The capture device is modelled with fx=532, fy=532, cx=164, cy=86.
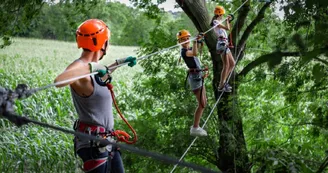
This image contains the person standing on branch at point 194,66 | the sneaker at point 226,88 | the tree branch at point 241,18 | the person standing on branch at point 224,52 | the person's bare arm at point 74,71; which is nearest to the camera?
the person's bare arm at point 74,71

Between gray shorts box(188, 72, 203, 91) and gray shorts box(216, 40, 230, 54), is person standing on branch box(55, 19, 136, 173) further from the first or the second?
gray shorts box(216, 40, 230, 54)

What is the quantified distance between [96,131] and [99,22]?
23.7 inches

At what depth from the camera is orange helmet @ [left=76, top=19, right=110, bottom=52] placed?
275 cm

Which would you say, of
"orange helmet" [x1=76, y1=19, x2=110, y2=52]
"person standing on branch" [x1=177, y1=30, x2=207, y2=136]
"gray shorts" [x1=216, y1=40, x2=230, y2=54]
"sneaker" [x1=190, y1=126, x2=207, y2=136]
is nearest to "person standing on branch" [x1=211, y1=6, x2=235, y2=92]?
"gray shorts" [x1=216, y1=40, x2=230, y2=54]

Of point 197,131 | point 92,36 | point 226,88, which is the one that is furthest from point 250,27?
point 92,36

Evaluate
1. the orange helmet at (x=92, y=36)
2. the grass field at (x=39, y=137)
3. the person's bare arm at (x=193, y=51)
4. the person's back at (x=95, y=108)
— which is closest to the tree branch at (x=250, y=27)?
the person's bare arm at (x=193, y=51)

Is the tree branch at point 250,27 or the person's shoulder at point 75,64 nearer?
the person's shoulder at point 75,64

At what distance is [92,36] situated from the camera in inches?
109

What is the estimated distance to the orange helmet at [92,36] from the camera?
2.75 meters

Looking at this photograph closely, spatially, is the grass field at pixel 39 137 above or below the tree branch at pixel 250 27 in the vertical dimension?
below

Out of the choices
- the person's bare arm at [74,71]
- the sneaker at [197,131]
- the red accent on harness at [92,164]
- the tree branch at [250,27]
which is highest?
the tree branch at [250,27]

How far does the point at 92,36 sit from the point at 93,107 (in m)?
0.38

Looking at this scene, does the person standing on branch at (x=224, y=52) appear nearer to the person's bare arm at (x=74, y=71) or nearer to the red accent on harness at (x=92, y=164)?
the red accent on harness at (x=92, y=164)

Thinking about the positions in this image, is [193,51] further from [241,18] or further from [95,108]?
[95,108]
